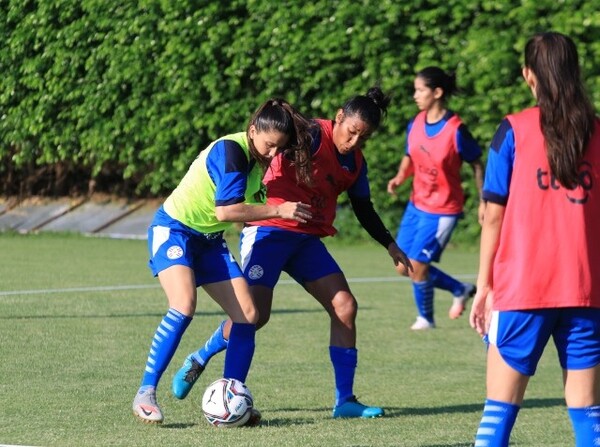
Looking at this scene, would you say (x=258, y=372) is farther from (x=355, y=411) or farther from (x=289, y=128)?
(x=289, y=128)

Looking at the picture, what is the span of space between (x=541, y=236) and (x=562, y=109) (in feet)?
1.43

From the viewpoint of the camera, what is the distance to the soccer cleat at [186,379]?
718 centimetres

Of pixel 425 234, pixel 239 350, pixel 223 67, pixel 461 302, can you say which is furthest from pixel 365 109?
pixel 223 67

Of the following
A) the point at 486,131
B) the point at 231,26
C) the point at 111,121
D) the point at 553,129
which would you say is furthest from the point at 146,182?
the point at 553,129

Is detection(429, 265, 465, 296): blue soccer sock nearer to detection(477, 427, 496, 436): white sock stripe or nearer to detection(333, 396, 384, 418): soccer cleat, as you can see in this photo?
detection(333, 396, 384, 418): soccer cleat

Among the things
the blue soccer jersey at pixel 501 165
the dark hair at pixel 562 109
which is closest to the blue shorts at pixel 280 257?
the blue soccer jersey at pixel 501 165

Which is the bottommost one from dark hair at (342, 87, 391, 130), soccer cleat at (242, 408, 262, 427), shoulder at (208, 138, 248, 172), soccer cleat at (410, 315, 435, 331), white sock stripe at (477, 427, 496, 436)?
soccer cleat at (410, 315, 435, 331)

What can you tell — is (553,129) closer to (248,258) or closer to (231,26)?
(248,258)

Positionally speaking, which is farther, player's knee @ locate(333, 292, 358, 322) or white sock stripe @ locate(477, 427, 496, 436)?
player's knee @ locate(333, 292, 358, 322)

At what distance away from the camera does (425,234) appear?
1110 cm

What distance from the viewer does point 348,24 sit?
17312 millimetres

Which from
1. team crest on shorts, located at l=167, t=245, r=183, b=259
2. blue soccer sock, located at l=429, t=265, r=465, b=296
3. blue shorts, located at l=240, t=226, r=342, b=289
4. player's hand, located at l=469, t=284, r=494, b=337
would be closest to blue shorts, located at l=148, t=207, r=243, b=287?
team crest on shorts, located at l=167, t=245, r=183, b=259

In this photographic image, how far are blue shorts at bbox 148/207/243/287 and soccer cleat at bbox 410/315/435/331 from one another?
4328 millimetres

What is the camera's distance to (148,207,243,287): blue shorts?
6680 millimetres
